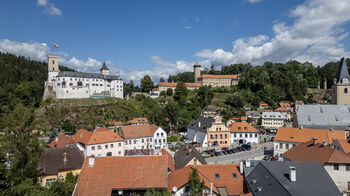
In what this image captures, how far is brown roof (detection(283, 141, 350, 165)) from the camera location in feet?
68.5

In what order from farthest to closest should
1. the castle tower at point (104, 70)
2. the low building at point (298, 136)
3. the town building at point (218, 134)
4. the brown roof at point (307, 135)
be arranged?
1. the castle tower at point (104, 70)
2. the town building at point (218, 134)
3. the low building at point (298, 136)
4. the brown roof at point (307, 135)

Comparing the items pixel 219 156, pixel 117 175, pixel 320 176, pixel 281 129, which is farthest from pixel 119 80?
pixel 320 176

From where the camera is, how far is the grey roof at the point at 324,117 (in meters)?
37.9

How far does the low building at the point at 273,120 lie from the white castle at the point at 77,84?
5248 cm

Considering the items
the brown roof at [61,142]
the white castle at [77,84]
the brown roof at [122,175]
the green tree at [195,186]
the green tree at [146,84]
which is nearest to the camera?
the green tree at [195,186]

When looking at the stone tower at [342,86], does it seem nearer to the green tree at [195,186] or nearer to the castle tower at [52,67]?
the green tree at [195,186]

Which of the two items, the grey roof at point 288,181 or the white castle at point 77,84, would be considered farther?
the white castle at point 77,84

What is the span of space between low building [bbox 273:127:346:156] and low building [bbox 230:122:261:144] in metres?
11.9

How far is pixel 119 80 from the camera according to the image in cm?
8300

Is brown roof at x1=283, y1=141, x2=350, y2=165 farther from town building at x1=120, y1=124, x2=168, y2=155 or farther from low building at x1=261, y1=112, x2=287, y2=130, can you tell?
low building at x1=261, y1=112, x2=287, y2=130

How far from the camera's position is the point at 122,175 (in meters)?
17.8

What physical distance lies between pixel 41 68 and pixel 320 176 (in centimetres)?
13739

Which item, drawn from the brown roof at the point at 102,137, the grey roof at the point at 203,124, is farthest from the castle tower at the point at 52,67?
the grey roof at the point at 203,124

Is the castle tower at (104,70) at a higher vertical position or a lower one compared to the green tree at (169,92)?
higher
